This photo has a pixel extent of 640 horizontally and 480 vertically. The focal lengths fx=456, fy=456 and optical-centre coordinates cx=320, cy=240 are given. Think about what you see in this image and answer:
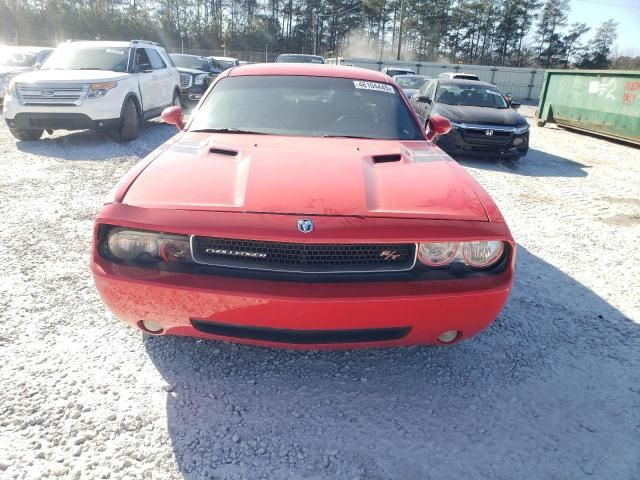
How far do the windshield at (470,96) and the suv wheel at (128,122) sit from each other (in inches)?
227

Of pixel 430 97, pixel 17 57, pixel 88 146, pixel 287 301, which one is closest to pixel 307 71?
pixel 287 301

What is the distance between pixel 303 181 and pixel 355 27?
64.6 meters

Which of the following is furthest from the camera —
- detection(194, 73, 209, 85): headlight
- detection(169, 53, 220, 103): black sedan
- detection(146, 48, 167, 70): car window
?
detection(194, 73, 209, 85): headlight

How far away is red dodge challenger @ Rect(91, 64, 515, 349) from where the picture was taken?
1.87 metres

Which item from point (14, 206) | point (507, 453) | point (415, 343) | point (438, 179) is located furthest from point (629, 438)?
point (14, 206)

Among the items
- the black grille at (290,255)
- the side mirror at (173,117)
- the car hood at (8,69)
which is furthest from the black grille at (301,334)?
the car hood at (8,69)

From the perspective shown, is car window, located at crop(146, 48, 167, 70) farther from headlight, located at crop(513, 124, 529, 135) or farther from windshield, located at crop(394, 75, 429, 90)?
windshield, located at crop(394, 75, 429, 90)

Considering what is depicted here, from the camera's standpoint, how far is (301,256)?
6.33 ft

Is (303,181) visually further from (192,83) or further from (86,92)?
(192,83)

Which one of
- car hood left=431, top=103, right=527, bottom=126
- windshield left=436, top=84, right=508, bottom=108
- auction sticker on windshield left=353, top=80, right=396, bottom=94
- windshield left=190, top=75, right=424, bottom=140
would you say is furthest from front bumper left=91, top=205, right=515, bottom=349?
windshield left=436, top=84, right=508, bottom=108

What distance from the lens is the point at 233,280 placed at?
75.2 inches

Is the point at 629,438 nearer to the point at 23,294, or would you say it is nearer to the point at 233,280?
the point at 233,280

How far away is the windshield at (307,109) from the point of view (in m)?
3.06

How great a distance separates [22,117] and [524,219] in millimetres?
7488
